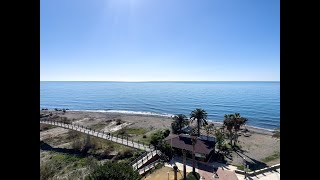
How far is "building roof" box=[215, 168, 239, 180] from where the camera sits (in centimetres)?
1822

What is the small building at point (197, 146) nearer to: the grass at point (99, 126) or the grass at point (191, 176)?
the grass at point (191, 176)

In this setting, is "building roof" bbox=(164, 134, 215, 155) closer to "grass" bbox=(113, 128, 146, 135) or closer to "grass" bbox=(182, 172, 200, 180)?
"grass" bbox=(182, 172, 200, 180)

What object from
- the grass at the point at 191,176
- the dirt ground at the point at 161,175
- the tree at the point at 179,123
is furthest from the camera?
the tree at the point at 179,123

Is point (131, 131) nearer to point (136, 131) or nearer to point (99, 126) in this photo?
point (136, 131)

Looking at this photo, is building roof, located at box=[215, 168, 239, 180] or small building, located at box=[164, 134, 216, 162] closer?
building roof, located at box=[215, 168, 239, 180]

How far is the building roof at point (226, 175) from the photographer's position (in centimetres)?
1822

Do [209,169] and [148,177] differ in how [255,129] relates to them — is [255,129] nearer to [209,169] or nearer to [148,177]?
[209,169]

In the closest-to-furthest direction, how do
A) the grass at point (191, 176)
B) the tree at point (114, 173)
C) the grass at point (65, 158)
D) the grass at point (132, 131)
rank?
the tree at point (114, 173), the grass at point (191, 176), the grass at point (65, 158), the grass at point (132, 131)

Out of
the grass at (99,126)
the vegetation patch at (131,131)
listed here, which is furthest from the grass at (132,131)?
the grass at (99,126)

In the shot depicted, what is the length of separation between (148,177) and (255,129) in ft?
118

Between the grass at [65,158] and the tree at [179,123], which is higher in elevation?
the tree at [179,123]

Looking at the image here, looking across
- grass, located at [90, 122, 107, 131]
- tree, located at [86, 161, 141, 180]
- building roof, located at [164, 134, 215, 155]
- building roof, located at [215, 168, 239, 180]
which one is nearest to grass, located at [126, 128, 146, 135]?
grass, located at [90, 122, 107, 131]
